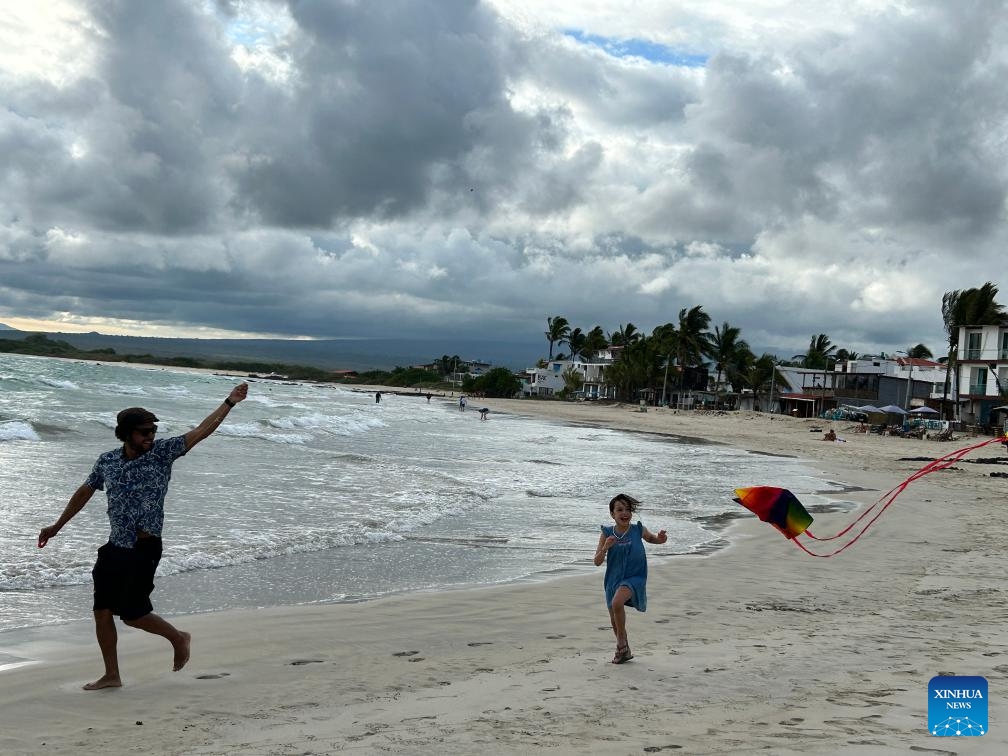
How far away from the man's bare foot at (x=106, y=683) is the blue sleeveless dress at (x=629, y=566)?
3.12 meters

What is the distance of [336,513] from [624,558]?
814 centimetres

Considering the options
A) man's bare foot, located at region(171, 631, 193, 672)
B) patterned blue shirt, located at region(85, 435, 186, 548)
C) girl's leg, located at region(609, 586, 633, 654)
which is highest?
patterned blue shirt, located at region(85, 435, 186, 548)

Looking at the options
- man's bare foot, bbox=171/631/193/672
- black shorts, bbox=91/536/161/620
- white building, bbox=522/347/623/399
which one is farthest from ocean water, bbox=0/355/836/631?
white building, bbox=522/347/623/399

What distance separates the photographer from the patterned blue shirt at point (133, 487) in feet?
16.3

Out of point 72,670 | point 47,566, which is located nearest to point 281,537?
point 47,566

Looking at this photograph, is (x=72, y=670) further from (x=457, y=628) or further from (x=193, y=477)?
(x=193, y=477)

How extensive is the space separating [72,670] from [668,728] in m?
3.79

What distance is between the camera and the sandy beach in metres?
4.20

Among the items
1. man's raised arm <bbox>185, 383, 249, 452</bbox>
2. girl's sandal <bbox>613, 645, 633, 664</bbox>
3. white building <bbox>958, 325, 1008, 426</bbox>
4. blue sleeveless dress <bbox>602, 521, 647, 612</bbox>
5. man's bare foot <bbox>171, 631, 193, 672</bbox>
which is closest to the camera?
man's raised arm <bbox>185, 383, 249, 452</bbox>

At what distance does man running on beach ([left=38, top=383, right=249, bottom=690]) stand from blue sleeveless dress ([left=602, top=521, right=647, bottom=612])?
8.80 feet

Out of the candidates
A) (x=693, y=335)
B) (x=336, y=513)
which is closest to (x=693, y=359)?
(x=693, y=335)

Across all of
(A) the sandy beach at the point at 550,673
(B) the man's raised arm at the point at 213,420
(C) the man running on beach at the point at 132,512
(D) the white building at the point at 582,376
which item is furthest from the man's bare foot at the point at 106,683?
(D) the white building at the point at 582,376

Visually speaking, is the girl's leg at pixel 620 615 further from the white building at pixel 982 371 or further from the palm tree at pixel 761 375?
the palm tree at pixel 761 375

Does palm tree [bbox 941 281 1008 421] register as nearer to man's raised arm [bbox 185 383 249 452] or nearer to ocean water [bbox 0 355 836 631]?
ocean water [bbox 0 355 836 631]
